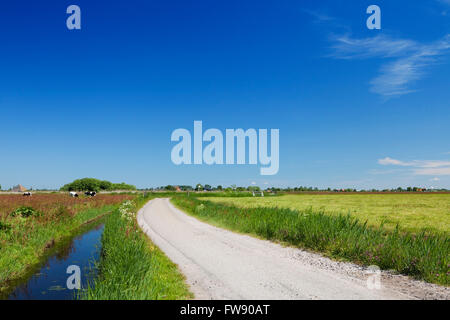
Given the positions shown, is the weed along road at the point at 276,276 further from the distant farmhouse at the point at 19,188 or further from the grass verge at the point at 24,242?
the distant farmhouse at the point at 19,188

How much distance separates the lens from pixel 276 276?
358 inches

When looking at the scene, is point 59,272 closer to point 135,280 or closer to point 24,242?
point 24,242

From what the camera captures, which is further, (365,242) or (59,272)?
(59,272)

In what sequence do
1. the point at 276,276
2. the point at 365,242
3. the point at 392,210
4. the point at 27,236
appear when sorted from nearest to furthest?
1. the point at 276,276
2. the point at 365,242
3. the point at 27,236
4. the point at 392,210

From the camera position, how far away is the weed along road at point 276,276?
7.57 metres

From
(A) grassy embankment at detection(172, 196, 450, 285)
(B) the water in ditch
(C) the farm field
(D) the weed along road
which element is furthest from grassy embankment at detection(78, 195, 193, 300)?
(C) the farm field

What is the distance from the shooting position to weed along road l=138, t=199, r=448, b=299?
7.57m

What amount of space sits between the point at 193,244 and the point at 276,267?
5.71 m

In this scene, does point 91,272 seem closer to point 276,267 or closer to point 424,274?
point 276,267

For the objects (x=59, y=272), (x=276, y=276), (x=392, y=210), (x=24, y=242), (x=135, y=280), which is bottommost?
(x=59, y=272)

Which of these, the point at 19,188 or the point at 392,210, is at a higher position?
the point at 392,210

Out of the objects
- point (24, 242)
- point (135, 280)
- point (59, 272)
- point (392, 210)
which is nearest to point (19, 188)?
point (24, 242)

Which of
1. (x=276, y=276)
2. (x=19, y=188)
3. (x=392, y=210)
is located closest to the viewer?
(x=276, y=276)
